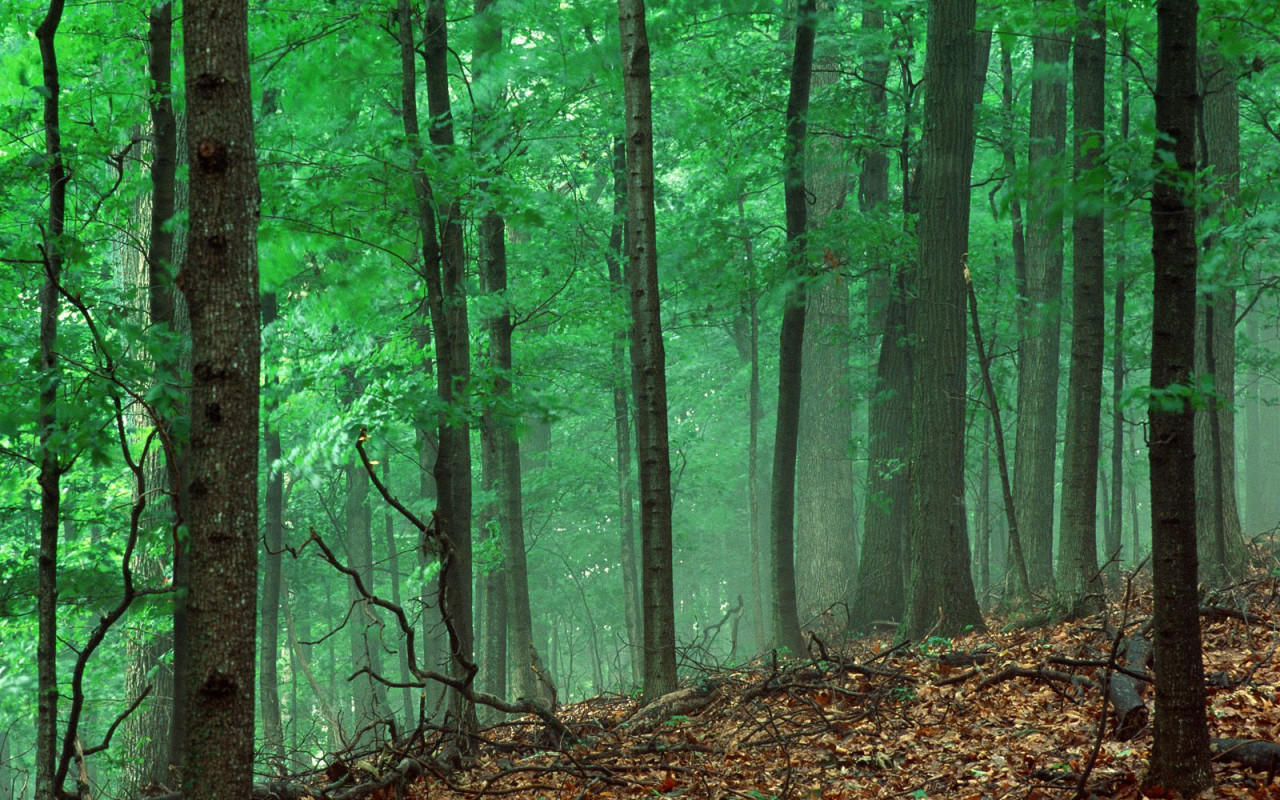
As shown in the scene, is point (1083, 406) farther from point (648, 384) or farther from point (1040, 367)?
point (648, 384)

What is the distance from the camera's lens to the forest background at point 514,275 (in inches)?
247

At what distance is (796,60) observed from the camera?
1095cm

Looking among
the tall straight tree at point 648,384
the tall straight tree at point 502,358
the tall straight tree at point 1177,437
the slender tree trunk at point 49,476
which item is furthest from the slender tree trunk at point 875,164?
the slender tree trunk at point 49,476

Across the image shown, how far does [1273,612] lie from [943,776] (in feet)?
12.6

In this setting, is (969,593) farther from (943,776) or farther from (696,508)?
(696,508)

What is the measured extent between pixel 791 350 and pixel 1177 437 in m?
7.13

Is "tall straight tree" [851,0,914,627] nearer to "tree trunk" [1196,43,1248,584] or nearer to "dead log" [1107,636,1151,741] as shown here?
"tree trunk" [1196,43,1248,584]

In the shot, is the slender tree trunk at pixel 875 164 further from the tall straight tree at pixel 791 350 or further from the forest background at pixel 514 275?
the tall straight tree at pixel 791 350

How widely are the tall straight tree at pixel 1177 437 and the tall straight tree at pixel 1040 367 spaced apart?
880 centimetres

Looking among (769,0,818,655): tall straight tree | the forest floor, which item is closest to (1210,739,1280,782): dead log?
the forest floor

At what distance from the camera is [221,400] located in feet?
11.5

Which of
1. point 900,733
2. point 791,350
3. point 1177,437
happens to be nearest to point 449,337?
point 791,350

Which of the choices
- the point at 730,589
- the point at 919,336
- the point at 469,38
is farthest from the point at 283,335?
the point at 730,589

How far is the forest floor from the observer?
509cm
